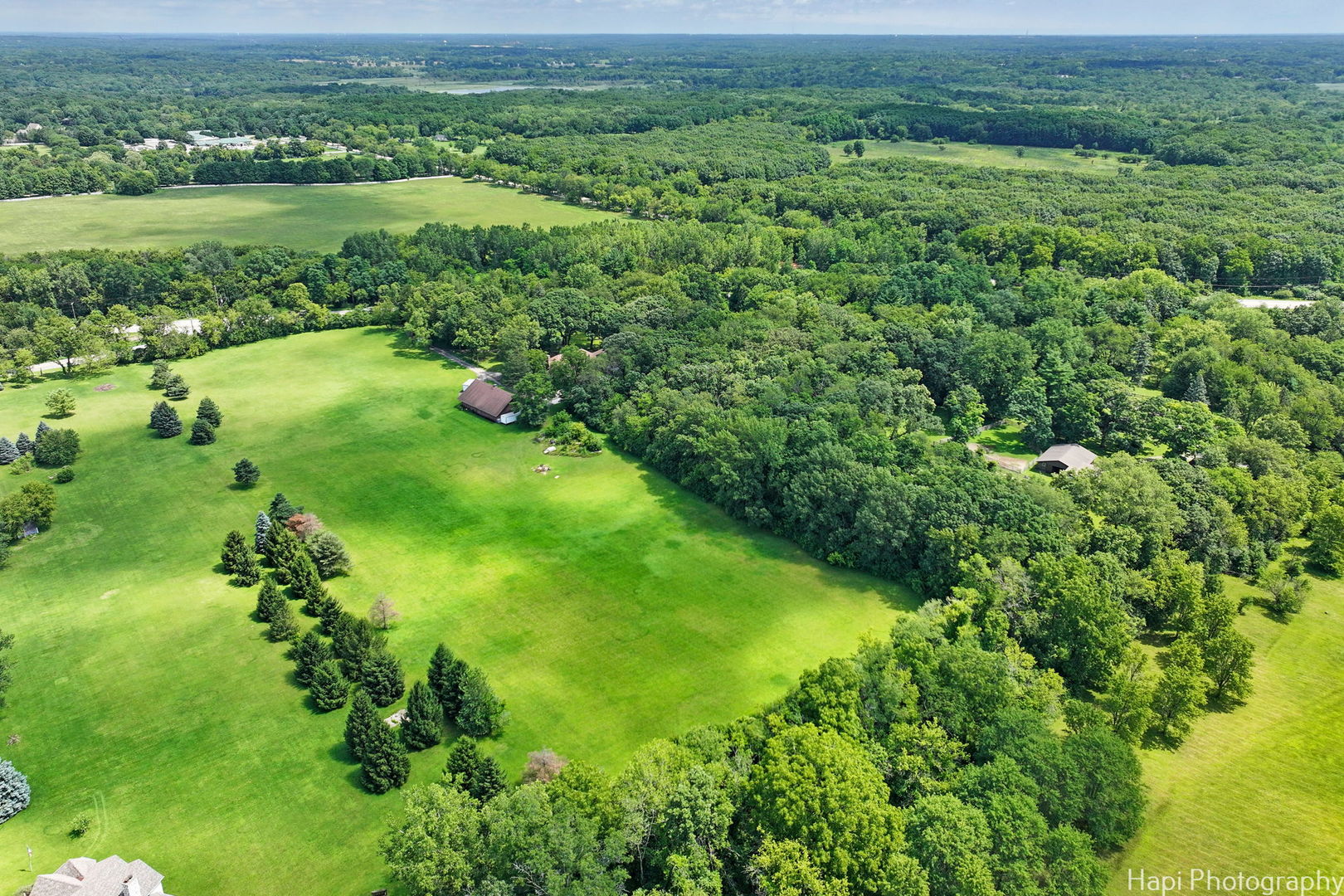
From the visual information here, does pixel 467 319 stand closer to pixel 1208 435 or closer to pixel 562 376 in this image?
pixel 562 376

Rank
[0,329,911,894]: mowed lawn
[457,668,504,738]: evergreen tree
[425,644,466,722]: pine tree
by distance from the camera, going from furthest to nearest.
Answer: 1. [425,644,466,722]: pine tree
2. [457,668,504,738]: evergreen tree
3. [0,329,911,894]: mowed lawn

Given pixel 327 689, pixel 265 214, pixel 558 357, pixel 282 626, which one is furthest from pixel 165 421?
pixel 265 214

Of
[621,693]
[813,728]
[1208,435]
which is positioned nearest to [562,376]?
[621,693]

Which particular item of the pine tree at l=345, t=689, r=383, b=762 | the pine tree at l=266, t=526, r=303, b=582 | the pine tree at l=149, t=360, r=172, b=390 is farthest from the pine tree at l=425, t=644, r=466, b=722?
the pine tree at l=149, t=360, r=172, b=390

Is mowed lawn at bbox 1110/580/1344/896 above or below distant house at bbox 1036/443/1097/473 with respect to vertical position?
below

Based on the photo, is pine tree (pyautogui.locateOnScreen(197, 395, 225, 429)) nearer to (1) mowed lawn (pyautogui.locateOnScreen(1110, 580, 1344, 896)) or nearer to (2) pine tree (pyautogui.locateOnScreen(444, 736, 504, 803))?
(2) pine tree (pyautogui.locateOnScreen(444, 736, 504, 803))

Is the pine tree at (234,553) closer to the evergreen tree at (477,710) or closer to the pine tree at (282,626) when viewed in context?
the pine tree at (282,626)

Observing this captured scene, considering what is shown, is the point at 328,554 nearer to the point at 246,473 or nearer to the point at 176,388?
the point at 246,473
